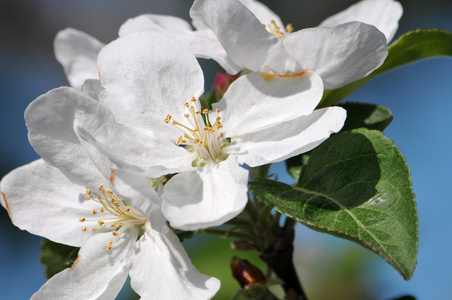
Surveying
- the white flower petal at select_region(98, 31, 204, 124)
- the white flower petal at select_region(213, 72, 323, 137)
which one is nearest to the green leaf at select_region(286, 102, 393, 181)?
the white flower petal at select_region(213, 72, 323, 137)

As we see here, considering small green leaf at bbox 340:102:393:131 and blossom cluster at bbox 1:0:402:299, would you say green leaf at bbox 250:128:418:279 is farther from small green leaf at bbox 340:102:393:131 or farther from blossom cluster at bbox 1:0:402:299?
small green leaf at bbox 340:102:393:131

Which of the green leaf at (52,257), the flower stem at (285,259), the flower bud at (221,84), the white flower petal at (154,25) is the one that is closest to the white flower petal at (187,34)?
the white flower petal at (154,25)

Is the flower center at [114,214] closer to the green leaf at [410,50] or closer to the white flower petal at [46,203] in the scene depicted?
the white flower petal at [46,203]

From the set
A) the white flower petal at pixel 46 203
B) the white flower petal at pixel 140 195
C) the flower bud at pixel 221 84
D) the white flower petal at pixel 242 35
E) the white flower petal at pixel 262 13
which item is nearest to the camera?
the white flower petal at pixel 140 195

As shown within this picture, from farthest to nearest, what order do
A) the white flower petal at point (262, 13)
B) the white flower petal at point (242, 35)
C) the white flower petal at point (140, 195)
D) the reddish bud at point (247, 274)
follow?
the white flower petal at point (262, 13), the reddish bud at point (247, 274), the white flower petal at point (242, 35), the white flower petal at point (140, 195)

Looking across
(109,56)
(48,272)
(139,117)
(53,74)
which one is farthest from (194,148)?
(53,74)

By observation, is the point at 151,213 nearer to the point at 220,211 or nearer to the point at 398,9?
the point at 220,211

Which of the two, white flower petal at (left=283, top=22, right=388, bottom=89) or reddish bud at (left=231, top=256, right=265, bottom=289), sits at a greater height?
white flower petal at (left=283, top=22, right=388, bottom=89)

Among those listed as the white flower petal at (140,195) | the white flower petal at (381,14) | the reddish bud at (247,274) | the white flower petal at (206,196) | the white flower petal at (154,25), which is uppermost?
the white flower petal at (381,14)
